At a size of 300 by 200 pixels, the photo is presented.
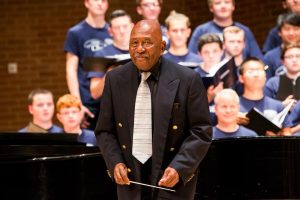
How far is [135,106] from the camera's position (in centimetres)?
293

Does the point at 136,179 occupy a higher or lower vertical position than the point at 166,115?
lower

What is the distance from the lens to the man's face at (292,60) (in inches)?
213

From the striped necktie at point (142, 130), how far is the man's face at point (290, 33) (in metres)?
3.08

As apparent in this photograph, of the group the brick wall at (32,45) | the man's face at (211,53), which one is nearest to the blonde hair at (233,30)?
the man's face at (211,53)

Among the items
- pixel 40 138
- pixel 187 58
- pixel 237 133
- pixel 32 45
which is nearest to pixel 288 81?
pixel 237 133

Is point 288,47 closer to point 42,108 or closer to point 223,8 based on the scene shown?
point 223,8

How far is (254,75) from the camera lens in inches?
210

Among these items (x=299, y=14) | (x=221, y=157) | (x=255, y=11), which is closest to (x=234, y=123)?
(x=221, y=157)

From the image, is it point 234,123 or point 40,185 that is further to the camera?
point 234,123

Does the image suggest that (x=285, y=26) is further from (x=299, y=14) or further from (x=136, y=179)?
(x=136, y=179)

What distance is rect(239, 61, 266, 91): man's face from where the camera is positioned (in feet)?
17.5

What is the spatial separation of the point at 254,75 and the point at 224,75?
0.23 m

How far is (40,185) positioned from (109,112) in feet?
3.21

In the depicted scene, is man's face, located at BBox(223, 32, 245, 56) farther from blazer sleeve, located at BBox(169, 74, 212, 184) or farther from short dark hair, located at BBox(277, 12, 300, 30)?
blazer sleeve, located at BBox(169, 74, 212, 184)
